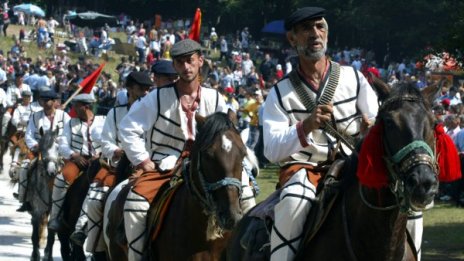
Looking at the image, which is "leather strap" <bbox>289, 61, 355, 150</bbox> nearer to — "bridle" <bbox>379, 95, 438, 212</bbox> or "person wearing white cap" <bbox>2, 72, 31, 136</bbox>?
"bridle" <bbox>379, 95, 438, 212</bbox>

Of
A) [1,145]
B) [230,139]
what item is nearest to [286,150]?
[230,139]

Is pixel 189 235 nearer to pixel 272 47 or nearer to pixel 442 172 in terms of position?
pixel 442 172

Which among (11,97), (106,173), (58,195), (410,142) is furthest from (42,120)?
(11,97)

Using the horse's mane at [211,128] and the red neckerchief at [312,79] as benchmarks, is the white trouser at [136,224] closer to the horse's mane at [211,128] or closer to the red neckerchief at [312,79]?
the horse's mane at [211,128]

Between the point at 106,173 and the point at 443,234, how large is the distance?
20.5ft

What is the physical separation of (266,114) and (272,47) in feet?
179

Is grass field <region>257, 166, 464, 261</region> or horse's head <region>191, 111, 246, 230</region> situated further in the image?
grass field <region>257, 166, 464, 261</region>

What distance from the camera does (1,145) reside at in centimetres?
2917

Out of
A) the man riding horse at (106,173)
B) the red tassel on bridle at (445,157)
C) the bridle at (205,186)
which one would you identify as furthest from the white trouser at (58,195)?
the red tassel on bridle at (445,157)

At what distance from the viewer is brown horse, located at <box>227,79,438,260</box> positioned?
19.3ft

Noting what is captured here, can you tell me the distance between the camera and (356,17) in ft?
181

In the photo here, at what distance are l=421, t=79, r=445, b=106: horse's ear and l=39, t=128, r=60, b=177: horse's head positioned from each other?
12.1 metres

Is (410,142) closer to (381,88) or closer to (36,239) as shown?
(381,88)

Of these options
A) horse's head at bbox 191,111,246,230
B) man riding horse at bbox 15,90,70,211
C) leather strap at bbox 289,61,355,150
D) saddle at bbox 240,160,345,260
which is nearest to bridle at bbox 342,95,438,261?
saddle at bbox 240,160,345,260
